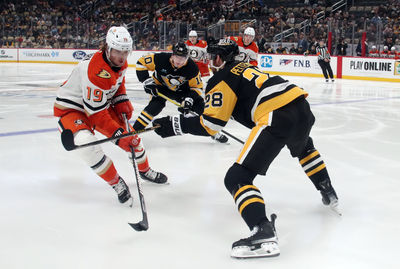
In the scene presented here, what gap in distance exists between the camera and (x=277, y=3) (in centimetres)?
2042

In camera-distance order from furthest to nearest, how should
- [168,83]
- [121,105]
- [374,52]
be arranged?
[374,52] < [168,83] < [121,105]

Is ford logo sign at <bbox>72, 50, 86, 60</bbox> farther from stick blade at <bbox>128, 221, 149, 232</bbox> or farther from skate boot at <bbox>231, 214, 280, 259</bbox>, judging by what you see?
skate boot at <bbox>231, 214, 280, 259</bbox>

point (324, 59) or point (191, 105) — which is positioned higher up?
point (324, 59)

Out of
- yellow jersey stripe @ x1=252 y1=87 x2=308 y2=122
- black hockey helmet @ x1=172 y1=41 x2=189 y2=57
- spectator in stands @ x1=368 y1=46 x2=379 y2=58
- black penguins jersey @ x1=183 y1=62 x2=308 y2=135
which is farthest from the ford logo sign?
yellow jersey stripe @ x1=252 y1=87 x2=308 y2=122

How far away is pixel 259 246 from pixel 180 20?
2040cm

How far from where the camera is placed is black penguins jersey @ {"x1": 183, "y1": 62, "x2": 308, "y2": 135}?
249 cm

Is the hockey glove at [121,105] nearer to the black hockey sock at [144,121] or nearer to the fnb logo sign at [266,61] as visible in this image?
the black hockey sock at [144,121]

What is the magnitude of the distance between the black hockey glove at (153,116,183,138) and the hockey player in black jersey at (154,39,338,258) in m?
0.14

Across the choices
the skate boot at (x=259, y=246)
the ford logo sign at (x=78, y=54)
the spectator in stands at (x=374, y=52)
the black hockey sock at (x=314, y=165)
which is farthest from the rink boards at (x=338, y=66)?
the skate boot at (x=259, y=246)

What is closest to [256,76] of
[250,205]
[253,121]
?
[253,121]

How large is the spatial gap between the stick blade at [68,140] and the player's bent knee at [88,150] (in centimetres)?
6

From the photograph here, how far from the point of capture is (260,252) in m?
2.32

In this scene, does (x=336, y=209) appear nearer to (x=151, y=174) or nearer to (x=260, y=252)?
(x=260, y=252)

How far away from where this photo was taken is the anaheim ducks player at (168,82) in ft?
16.0
